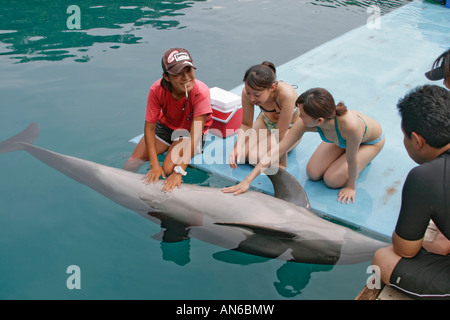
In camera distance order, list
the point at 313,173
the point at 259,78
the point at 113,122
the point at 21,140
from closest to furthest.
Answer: the point at 259,78 → the point at 313,173 → the point at 21,140 → the point at 113,122

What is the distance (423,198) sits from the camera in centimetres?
302

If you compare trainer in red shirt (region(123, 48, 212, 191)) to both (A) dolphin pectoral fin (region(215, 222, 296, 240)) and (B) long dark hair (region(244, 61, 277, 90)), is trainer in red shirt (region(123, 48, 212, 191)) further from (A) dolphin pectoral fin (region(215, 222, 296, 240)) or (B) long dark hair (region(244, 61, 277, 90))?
(A) dolphin pectoral fin (region(215, 222, 296, 240))

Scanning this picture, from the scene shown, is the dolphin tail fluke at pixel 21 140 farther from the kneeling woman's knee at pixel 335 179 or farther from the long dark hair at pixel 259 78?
the kneeling woman's knee at pixel 335 179

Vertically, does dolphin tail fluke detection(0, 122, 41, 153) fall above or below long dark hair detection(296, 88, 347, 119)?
below

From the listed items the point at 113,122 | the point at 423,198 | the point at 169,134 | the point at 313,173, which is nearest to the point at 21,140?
the point at 113,122

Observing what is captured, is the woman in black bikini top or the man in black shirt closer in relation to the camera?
the man in black shirt

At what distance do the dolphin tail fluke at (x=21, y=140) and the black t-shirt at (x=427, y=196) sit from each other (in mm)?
4634

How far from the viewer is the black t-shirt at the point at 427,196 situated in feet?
9.77

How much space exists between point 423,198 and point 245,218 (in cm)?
177

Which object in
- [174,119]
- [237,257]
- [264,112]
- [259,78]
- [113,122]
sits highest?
[259,78]

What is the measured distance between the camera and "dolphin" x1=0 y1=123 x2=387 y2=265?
413 cm

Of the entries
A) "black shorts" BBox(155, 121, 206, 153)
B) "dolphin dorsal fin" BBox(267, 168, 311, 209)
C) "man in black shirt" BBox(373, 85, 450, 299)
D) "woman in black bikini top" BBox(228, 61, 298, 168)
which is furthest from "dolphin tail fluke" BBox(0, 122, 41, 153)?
"man in black shirt" BBox(373, 85, 450, 299)

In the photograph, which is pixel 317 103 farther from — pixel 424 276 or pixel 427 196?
pixel 424 276
